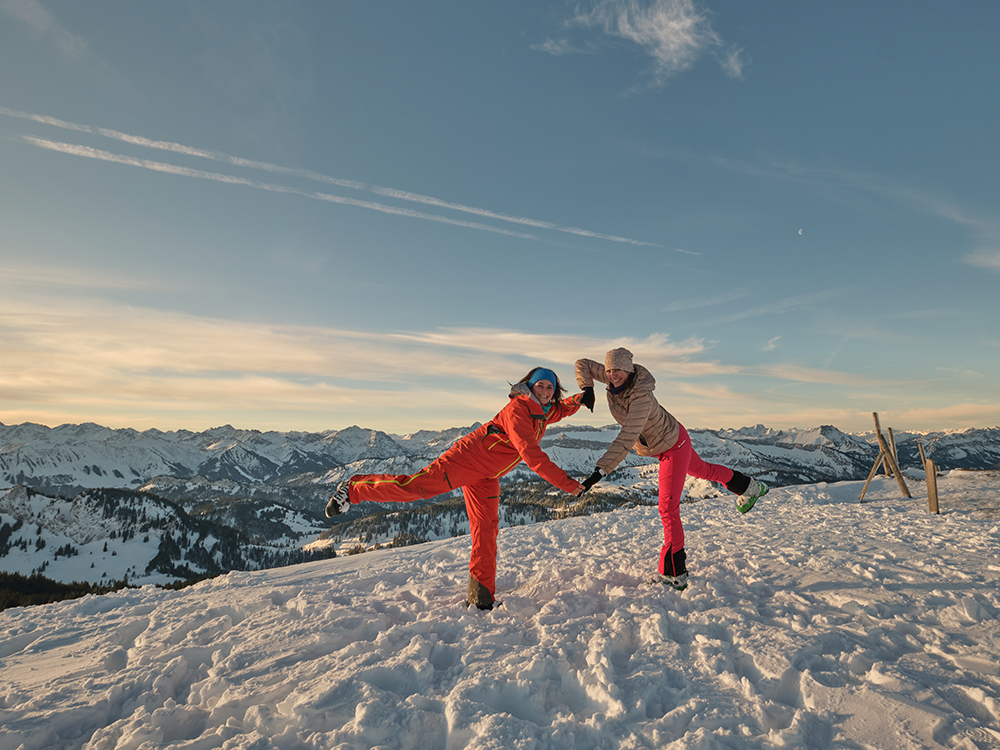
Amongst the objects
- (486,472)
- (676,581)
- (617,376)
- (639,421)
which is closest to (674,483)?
(639,421)

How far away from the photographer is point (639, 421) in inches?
235

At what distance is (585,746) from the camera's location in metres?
3.01

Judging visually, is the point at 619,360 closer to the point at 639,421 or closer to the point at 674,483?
the point at 639,421

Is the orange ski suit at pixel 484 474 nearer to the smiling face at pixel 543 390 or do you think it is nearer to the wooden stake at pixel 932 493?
the smiling face at pixel 543 390

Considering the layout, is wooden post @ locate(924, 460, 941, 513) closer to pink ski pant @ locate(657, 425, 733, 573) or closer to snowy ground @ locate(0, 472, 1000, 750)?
snowy ground @ locate(0, 472, 1000, 750)

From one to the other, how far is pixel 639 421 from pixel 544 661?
10.2 feet

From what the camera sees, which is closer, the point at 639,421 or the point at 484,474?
the point at 484,474

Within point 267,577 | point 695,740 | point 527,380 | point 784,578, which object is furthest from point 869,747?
point 267,577

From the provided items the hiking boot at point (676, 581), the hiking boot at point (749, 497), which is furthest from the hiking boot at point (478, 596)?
the hiking boot at point (749, 497)

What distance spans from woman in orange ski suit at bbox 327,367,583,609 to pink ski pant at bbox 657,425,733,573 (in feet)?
4.22

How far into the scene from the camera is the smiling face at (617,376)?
6.12 meters

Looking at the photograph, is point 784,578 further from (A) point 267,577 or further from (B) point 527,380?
(A) point 267,577

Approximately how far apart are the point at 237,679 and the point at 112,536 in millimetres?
241106

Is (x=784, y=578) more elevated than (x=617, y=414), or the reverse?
(x=617, y=414)
